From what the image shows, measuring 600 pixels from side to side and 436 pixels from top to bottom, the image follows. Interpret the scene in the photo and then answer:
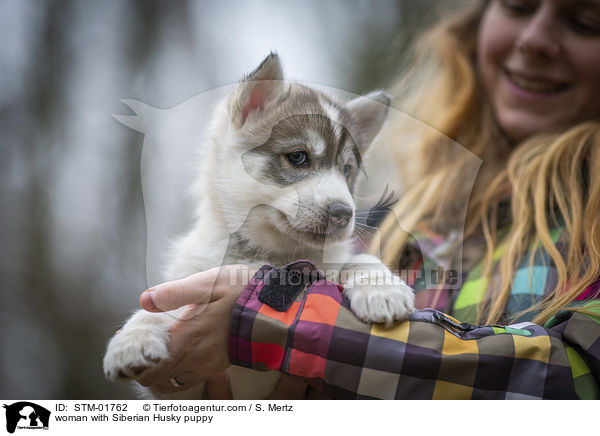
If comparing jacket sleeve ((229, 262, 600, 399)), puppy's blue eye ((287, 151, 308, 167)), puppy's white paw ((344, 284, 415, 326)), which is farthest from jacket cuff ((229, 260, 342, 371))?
puppy's blue eye ((287, 151, 308, 167))

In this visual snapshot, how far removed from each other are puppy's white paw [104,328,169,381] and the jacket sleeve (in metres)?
0.17

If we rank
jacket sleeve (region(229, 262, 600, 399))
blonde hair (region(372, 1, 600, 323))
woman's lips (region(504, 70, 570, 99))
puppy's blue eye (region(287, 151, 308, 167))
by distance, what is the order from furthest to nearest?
1. woman's lips (region(504, 70, 570, 99))
2. blonde hair (region(372, 1, 600, 323))
3. puppy's blue eye (region(287, 151, 308, 167))
4. jacket sleeve (region(229, 262, 600, 399))

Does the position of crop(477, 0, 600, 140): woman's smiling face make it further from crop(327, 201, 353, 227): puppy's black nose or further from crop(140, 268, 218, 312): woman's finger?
crop(140, 268, 218, 312): woman's finger

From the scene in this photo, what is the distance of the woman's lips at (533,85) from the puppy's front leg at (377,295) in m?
0.79

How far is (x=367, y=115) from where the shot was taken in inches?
39.9

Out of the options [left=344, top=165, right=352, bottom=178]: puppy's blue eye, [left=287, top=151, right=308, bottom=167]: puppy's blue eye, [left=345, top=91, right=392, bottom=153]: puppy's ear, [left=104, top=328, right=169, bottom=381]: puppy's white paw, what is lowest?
[left=104, top=328, right=169, bottom=381]: puppy's white paw

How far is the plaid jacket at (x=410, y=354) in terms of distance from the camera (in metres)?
0.81

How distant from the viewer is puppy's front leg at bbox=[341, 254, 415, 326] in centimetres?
85

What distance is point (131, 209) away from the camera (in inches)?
53.1

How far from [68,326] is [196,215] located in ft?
3.12

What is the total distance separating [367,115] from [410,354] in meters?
0.58

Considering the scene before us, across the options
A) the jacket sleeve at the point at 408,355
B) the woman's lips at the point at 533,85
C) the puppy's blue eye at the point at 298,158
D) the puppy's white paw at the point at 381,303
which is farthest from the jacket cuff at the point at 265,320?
the woman's lips at the point at 533,85
